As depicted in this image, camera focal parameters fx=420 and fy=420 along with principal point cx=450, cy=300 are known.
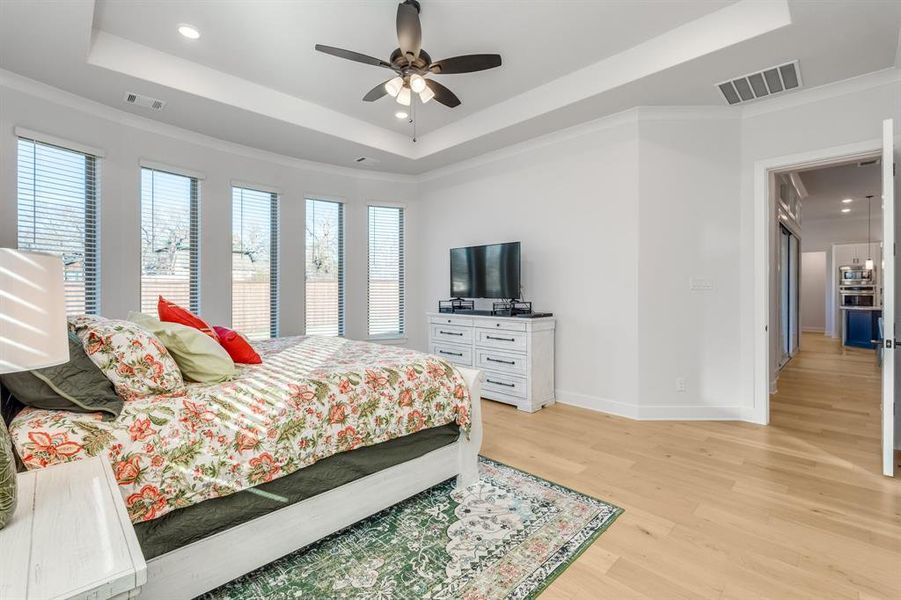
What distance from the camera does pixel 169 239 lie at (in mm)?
4078

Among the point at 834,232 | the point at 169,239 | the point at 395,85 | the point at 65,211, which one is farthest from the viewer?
the point at 834,232

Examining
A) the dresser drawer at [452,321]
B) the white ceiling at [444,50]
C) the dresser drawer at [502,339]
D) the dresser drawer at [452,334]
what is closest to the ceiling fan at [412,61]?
the white ceiling at [444,50]

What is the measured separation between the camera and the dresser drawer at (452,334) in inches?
186

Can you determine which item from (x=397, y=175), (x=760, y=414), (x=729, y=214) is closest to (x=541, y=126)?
(x=729, y=214)

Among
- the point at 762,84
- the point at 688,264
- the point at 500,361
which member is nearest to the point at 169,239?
the point at 500,361

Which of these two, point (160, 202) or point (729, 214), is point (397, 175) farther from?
point (729, 214)

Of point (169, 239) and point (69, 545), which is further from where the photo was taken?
point (169, 239)

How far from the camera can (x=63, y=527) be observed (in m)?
0.95

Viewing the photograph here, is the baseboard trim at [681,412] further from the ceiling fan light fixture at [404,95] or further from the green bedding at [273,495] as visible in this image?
the ceiling fan light fixture at [404,95]

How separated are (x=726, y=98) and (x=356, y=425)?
389 centimetres

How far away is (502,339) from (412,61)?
2.67 meters

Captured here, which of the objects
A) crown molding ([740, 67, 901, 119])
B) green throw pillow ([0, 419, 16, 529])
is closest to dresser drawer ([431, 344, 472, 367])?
crown molding ([740, 67, 901, 119])

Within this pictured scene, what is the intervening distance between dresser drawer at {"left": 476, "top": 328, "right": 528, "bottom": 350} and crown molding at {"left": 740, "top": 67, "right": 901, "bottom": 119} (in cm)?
278

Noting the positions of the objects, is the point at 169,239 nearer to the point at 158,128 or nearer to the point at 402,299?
the point at 158,128
